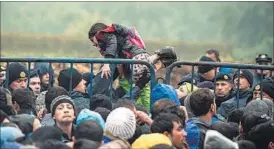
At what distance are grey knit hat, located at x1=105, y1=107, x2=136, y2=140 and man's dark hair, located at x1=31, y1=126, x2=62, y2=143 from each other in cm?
59

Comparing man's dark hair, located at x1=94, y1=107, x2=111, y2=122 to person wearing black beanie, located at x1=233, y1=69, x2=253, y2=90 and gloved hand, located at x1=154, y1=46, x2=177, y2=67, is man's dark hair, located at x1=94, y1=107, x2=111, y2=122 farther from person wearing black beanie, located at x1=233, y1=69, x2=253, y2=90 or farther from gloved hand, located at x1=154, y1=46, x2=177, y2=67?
person wearing black beanie, located at x1=233, y1=69, x2=253, y2=90

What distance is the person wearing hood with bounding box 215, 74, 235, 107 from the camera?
15.7 m

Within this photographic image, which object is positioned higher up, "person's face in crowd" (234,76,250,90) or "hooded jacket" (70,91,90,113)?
"person's face in crowd" (234,76,250,90)

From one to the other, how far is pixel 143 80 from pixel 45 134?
304 cm

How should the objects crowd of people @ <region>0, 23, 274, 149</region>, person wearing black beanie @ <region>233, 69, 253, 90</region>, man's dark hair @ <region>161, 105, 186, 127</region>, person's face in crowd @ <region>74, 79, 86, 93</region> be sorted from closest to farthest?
crowd of people @ <region>0, 23, 274, 149</region>, man's dark hair @ <region>161, 105, 186, 127</region>, person's face in crowd @ <region>74, 79, 86, 93</region>, person wearing black beanie @ <region>233, 69, 253, 90</region>

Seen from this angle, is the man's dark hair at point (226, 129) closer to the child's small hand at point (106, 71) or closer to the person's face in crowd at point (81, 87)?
the child's small hand at point (106, 71)

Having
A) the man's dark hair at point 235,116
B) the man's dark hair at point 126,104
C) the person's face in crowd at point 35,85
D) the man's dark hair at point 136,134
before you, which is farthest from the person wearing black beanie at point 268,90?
the person's face in crowd at point 35,85

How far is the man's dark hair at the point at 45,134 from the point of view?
12.0m

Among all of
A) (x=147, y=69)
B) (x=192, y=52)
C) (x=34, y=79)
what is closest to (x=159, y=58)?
(x=147, y=69)

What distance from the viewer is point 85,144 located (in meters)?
11.8

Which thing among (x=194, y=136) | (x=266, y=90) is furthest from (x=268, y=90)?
(x=194, y=136)

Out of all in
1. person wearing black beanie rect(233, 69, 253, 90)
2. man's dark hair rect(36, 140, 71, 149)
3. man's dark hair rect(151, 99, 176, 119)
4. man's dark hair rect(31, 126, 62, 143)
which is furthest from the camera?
person wearing black beanie rect(233, 69, 253, 90)

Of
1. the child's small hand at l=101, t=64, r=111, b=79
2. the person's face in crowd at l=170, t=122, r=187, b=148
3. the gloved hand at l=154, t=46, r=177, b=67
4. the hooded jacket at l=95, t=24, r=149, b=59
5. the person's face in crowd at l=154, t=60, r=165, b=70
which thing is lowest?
the person's face in crowd at l=170, t=122, r=187, b=148

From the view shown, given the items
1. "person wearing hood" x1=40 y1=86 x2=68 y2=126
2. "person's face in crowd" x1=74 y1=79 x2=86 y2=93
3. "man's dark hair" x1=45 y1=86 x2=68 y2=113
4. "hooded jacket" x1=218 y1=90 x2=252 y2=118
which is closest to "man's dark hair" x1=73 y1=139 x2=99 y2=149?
"person wearing hood" x1=40 y1=86 x2=68 y2=126
